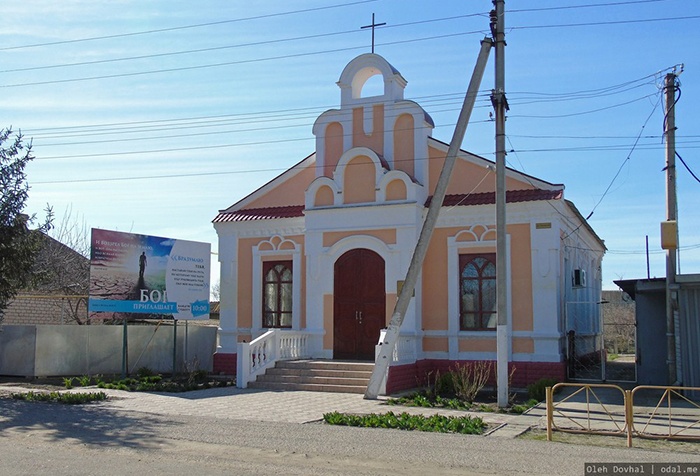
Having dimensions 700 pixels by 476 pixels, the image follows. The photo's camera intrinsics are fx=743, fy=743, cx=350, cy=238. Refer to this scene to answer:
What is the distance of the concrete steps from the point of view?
17.7 metres

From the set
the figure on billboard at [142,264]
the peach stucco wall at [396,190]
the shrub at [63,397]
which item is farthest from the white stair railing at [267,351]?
the peach stucco wall at [396,190]

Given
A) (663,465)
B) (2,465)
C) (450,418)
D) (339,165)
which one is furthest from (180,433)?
(339,165)

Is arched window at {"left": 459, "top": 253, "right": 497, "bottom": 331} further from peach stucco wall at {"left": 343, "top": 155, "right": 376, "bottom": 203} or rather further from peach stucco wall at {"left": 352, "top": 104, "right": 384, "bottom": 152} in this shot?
peach stucco wall at {"left": 352, "top": 104, "right": 384, "bottom": 152}

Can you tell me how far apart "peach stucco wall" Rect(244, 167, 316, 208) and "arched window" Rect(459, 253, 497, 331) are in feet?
17.8

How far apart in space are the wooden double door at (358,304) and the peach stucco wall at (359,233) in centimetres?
48

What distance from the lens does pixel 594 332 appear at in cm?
2586

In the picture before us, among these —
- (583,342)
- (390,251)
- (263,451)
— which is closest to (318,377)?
(390,251)

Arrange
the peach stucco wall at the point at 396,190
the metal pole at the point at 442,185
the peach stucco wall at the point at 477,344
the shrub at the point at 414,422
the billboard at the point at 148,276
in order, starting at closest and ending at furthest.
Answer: the shrub at the point at 414,422, the metal pole at the point at 442,185, the peach stucco wall at the point at 477,344, the billboard at the point at 148,276, the peach stucco wall at the point at 396,190

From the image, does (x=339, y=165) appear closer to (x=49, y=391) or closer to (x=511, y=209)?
(x=511, y=209)

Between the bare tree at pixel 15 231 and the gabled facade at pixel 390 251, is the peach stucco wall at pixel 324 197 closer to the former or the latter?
the gabled facade at pixel 390 251

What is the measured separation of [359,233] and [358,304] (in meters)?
1.96

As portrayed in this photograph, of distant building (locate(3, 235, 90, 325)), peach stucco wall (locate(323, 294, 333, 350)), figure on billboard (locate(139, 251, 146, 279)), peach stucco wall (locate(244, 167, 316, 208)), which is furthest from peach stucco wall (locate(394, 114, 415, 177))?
distant building (locate(3, 235, 90, 325))

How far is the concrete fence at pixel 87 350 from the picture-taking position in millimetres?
20109

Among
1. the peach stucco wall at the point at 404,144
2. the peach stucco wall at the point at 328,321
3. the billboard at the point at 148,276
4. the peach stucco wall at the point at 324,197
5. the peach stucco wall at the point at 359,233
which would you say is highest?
the peach stucco wall at the point at 404,144
